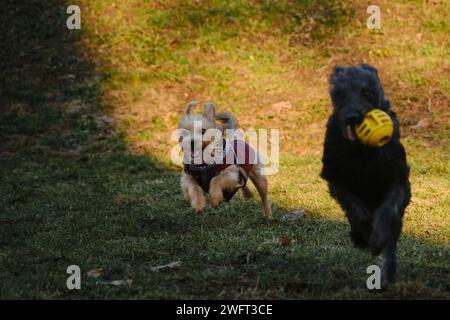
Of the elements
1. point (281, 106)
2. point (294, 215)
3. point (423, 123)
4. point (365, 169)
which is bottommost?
point (294, 215)

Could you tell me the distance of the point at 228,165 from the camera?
7707 mm

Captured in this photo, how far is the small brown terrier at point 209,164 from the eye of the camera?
729 cm

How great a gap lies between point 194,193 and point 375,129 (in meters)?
3.01

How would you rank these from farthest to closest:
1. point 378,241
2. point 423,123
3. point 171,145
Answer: point 423,123 < point 171,145 < point 378,241

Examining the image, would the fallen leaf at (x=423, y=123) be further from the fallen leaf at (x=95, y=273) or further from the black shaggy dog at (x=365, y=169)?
the fallen leaf at (x=95, y=273)

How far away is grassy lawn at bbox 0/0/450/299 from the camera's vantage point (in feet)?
19.5

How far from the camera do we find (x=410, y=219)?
809 cm

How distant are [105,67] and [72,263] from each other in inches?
400

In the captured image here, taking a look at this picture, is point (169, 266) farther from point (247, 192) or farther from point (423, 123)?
point (423, 123)

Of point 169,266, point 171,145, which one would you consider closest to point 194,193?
point 169,266

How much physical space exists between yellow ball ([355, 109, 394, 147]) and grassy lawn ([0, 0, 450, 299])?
1.05m

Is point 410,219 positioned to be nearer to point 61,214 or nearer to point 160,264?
point 160,264

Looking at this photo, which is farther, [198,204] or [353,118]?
[198,204]

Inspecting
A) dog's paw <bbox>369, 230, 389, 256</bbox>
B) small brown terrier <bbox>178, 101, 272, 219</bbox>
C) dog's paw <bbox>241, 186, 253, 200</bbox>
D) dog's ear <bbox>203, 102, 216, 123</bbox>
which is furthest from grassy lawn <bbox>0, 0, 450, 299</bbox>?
dog's ear <bbox>203, 102, 216, 123</bbox>
